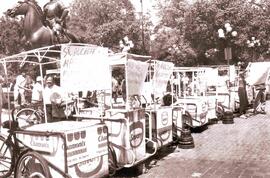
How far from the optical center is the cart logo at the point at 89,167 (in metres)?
5.93

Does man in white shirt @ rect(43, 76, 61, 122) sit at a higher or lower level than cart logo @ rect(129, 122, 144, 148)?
higher

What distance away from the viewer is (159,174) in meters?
7.68

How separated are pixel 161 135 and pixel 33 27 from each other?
306 inches

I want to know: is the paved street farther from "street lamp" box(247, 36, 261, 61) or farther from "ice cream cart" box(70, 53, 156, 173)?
"street lamp" box(247, 36, 261, 61)

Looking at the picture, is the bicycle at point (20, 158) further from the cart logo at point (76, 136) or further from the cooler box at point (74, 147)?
the cart logo at point (76, 136)

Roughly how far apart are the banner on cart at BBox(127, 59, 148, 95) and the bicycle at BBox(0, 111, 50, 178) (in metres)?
2.23

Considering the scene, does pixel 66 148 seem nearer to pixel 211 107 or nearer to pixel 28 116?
pixel 28 116

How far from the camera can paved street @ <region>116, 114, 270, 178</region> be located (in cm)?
768

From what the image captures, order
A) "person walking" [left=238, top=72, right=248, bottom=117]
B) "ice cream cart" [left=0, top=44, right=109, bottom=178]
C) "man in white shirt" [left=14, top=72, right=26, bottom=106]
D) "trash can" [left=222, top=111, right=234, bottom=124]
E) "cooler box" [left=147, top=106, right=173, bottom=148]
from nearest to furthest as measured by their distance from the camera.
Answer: "ice cream cart" [left=0, top=44, right=109, bottom=178]
"cooler box" [left=147, top=106, right=173, bottom=148]
"trash can" [left=222, top=111, right=234, bottom=124]
"man in white shirt" [left=14, top=72, right=26, bottom=106]
"person walking" [left=238, top=72, right=248, bottom=117]

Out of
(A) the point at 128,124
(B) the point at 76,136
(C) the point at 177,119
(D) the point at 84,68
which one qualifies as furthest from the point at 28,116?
(B) the point at 76,136

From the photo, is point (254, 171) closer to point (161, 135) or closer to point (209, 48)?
point (161, 135)

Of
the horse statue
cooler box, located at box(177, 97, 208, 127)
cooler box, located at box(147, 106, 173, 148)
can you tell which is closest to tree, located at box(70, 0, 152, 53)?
the horse statue

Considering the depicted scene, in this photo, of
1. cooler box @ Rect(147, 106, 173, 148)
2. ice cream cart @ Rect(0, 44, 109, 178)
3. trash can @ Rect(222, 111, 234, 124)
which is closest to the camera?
ice cream cart @ Rect(0, 44, 109, 178)

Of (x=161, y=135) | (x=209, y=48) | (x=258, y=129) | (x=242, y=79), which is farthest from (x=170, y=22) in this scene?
(x=161, y=135)
